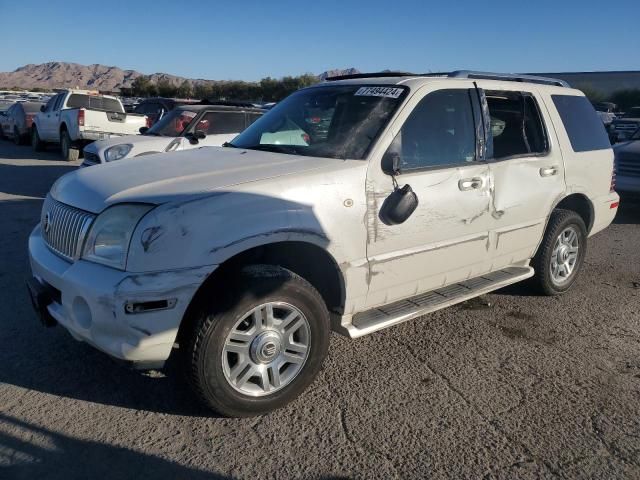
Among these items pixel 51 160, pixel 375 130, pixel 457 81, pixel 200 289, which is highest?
pixel 457 81

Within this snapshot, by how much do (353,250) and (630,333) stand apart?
2.61m

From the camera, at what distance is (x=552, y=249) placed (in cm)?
484

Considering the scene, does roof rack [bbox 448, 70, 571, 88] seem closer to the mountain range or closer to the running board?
the running board

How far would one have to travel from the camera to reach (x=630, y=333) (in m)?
4.31

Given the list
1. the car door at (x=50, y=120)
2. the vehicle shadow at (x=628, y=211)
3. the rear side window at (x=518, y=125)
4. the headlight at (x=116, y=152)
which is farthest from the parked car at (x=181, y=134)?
the car door at (x=50, y=120)

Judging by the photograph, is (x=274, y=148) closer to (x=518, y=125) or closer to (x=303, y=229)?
(x=303, y=229)

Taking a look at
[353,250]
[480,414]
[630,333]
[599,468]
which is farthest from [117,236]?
[630,333]

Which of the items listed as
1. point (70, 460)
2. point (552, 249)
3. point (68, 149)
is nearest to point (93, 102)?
point (68, 149)

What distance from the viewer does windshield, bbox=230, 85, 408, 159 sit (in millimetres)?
3545

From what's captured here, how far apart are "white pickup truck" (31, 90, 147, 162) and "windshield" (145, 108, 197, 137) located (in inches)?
204

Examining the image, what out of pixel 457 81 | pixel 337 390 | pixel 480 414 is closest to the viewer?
pixel 480 414

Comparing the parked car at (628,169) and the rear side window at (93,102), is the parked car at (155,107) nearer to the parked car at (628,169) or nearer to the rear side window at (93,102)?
the rear side window at (93,102)

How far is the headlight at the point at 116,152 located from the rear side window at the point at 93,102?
8.12m

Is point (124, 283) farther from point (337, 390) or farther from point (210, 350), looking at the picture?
point (337, 390)
